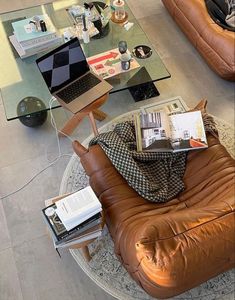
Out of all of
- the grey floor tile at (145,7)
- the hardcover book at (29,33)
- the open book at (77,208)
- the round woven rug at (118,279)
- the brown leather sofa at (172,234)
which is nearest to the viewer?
the brown leather sofa at (172,234)

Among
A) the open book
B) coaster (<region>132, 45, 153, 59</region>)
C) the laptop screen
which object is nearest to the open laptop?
the laptop screen

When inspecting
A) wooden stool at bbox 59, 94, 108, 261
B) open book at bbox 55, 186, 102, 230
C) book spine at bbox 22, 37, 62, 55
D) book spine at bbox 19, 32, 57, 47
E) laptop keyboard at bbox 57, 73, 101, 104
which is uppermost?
book spine at bbox 19, 32, 57, 47

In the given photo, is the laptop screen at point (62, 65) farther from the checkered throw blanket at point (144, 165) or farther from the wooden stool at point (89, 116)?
the checkered throw blanket at point (144, 165)

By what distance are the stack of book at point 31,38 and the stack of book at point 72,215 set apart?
53.7 inches

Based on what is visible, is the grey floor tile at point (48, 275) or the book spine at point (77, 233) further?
the grey floor tile at point (48, 275)

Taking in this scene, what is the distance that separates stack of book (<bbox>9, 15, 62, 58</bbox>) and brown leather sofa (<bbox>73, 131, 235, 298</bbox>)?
123 centimetres

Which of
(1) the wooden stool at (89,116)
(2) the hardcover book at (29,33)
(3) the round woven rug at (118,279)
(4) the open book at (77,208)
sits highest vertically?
(2) the hardcover book at (29,33)

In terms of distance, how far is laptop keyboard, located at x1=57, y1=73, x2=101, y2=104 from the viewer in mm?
2455

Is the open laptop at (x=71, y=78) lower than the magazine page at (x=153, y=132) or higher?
higher

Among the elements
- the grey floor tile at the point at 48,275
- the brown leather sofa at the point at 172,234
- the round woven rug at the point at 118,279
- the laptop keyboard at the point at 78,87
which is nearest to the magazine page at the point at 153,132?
the brown leather sofa at the point at 172,234

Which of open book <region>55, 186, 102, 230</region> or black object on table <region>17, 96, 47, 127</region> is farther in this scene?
black object on table <region>17, 96, 47, 127</region>

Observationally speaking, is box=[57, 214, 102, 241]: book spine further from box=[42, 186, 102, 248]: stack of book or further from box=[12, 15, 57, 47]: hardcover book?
box=[12, 15, 57, 47]: hardcover book

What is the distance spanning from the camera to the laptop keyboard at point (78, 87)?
96.7 inches

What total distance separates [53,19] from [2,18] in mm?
420
